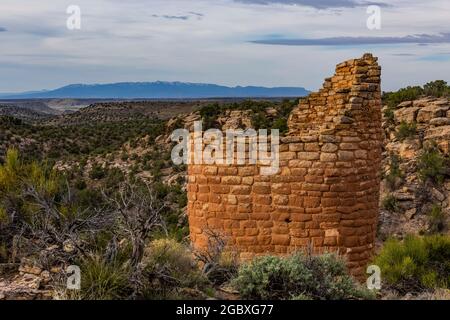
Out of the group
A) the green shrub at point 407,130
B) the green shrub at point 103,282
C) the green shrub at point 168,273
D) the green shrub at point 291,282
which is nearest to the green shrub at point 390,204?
the green shrub at point 407,130

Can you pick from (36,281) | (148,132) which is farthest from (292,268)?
(148,132)

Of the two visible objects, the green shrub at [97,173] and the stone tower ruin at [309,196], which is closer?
the stone tower ruin at [309,196]

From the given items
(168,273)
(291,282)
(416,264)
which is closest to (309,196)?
(416,264)

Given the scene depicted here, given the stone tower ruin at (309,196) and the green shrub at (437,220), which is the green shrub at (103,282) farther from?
the green shrub at (437,220)

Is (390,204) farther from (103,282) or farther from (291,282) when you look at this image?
(103,282)

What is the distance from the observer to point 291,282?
19.8 feet

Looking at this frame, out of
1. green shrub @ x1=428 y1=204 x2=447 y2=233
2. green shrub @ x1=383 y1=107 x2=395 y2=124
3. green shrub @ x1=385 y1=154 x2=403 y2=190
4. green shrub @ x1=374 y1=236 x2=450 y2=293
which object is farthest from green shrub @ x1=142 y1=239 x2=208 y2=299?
green shrub @ x1=383 y1=107 x2=395 y2=124

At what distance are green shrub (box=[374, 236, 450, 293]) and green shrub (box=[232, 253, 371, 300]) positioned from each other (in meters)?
1.31

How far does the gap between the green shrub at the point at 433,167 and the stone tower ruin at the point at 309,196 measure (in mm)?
11670

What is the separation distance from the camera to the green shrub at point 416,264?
7479 millimetres

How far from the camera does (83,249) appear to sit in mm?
6332

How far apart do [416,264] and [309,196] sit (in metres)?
1.68

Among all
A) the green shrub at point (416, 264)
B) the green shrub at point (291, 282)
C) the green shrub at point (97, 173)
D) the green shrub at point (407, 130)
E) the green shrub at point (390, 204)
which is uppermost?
the green shrub at point (407, 130)
